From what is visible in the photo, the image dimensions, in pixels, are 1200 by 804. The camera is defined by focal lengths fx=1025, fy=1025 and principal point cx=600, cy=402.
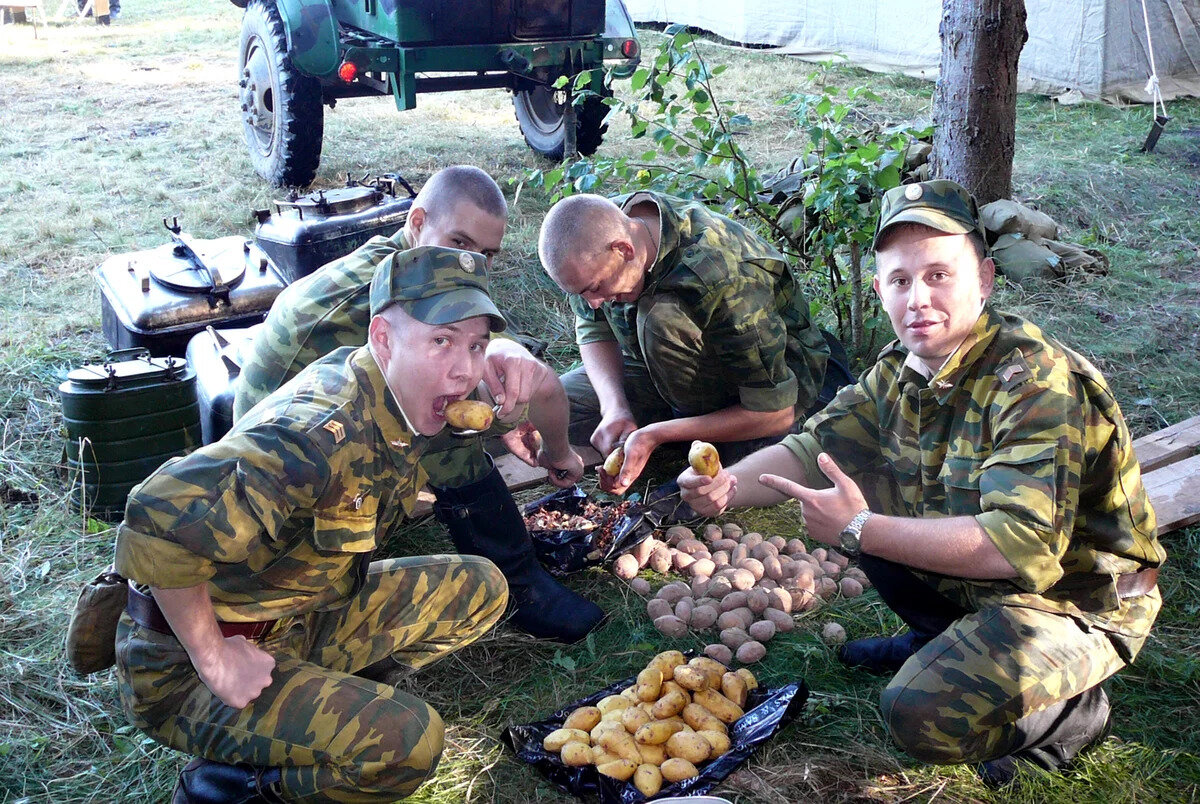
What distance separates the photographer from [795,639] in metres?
3.12

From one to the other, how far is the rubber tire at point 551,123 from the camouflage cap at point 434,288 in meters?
5.99

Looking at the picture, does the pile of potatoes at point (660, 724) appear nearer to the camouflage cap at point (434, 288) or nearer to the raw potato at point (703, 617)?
the raw potato at point (703, 617)

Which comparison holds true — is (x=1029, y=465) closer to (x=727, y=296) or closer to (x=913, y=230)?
(x=913, y=230)

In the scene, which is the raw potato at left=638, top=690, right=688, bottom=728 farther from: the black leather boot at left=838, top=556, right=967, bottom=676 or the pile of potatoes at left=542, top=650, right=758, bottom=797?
the black leather boot at left=838, top=556, right=967, bottom=676

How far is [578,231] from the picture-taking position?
10.9 ft

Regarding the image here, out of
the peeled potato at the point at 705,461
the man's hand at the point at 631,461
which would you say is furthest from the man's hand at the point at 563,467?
the peeled potato at the point at 705,461

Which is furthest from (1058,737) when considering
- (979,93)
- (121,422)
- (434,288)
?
(979,93)

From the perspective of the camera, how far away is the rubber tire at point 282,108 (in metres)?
7.46

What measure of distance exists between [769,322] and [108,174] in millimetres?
6805

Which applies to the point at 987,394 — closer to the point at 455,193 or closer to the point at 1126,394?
the point at 455,193

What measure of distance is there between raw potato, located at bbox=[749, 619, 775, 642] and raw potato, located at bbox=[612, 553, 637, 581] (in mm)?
500

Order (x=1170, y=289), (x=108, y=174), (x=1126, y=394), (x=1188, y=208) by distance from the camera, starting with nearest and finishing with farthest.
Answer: (x=1126, y=394) → (x=1170, y=289) → (x=1188, y=208) → (x=108, y=174)

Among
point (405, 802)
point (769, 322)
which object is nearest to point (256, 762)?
point (405, 802)

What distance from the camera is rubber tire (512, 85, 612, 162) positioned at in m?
8.41
